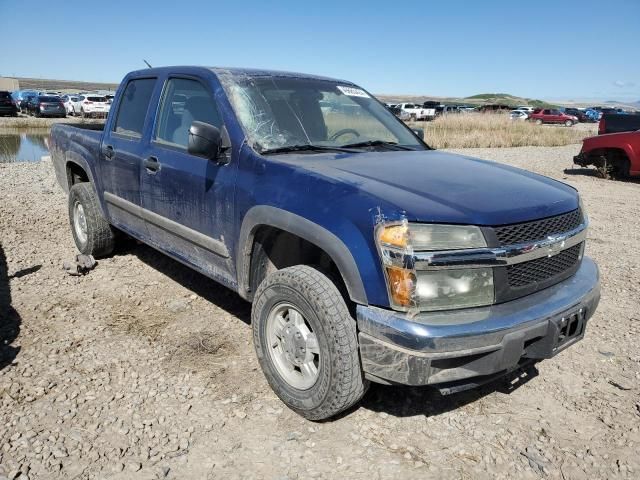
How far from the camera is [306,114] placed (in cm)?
341

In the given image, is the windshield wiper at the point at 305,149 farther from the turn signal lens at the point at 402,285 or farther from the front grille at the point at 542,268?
the front grille at the point at 542,268

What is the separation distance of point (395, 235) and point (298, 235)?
60 cm

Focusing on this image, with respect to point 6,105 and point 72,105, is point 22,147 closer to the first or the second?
point 6,105

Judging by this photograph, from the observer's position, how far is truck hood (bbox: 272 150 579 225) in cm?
229

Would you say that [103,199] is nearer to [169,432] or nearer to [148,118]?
[148,118]

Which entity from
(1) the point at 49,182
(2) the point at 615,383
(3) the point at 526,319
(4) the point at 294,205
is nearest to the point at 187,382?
(4) the point at 294,205

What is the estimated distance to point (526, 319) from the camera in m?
2.34

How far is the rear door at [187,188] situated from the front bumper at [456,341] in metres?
1.29

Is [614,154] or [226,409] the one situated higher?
[614,154]

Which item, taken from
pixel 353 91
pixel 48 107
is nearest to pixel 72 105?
pixel 48 107

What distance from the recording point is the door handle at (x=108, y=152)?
4379 mm

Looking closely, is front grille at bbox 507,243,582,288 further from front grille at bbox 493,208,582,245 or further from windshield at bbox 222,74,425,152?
windshield at bbox 222,74,425,152

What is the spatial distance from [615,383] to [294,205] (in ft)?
7.94

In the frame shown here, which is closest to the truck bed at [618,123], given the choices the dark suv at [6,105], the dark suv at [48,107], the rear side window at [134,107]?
the rear side window at [134,107]
